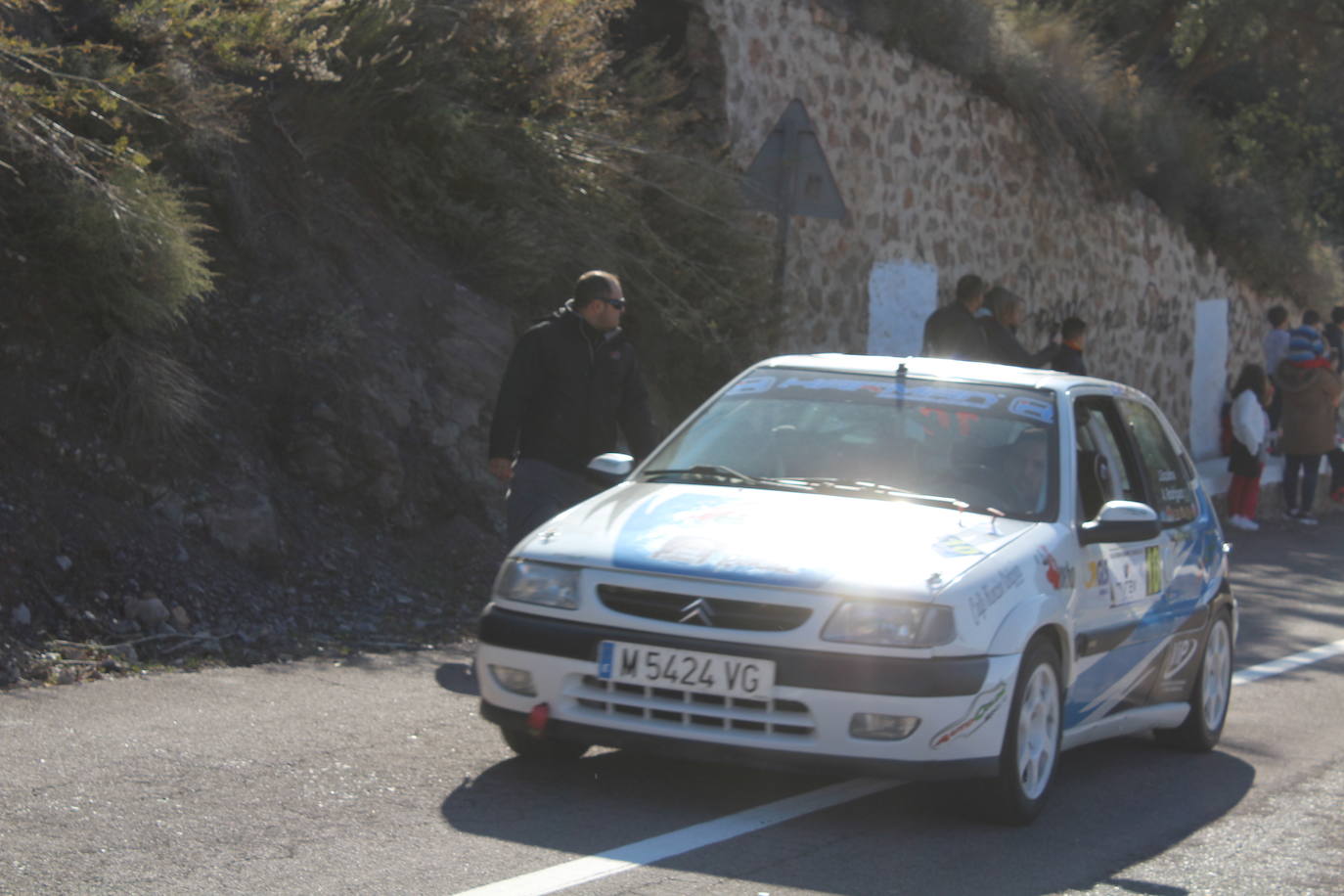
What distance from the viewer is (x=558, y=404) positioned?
8.48 meters

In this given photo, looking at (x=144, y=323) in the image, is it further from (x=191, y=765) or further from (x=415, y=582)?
(x=191, y=765)

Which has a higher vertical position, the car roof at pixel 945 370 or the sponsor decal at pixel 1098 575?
the car roof at pixel 945 370

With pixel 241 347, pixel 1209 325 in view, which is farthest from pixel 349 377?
pixel 1209 325

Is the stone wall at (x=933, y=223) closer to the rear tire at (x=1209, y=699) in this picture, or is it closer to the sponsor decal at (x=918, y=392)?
the rear tire at (x=1209, y=699)

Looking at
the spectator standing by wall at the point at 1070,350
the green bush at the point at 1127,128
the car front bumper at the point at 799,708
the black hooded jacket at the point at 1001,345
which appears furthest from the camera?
the green bush at the point at 1127,128

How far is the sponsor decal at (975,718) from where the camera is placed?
5.59m

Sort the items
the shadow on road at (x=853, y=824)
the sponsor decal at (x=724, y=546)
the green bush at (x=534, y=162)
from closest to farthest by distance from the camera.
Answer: the shadow on road at (x=853, y=824) → the sponsor decal at (x=724, y=546) → the green bush at (x=534, y=162)

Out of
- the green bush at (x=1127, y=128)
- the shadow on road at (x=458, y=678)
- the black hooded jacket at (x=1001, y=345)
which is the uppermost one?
the green bush at (x=1127, y=128)

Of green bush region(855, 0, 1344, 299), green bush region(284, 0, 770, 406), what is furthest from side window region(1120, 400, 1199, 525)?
green bush region(855, 0, 1344, 299)

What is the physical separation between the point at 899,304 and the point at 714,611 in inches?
527

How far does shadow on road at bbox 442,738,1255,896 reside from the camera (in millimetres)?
5297

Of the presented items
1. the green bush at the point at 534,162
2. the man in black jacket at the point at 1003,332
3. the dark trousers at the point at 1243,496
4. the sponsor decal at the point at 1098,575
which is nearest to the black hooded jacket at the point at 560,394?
the sponsor decal at the point at 1098,575

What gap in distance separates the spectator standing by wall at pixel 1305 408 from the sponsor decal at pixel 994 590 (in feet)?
47.4

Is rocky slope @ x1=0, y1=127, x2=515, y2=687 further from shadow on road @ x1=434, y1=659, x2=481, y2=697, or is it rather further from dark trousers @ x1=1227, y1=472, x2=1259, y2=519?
dark trousers @ x1=1227, y1=472, x2=1259, y2=519
